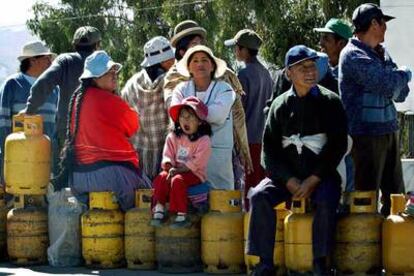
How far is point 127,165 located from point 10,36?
10505 centimetres

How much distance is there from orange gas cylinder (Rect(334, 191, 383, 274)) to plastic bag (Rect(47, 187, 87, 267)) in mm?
2435

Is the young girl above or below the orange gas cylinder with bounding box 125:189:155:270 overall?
above

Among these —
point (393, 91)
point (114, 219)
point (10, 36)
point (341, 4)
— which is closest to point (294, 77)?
point (393, 91)

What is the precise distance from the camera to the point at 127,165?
9508 millimetres

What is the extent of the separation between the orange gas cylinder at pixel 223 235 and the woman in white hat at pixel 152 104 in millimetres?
1273

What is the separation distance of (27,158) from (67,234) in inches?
32.1

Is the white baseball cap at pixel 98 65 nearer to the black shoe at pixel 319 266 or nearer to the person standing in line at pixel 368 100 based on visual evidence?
the person standing in line at pixel 368 100

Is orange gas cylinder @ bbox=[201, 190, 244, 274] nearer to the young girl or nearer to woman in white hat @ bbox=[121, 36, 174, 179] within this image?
the young girl

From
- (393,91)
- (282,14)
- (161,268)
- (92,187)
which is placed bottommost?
(161,268)

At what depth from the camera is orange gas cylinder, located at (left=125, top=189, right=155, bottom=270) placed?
9172 millimetres

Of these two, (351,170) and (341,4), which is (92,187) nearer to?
(351,170)

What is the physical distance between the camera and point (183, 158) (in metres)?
8.89

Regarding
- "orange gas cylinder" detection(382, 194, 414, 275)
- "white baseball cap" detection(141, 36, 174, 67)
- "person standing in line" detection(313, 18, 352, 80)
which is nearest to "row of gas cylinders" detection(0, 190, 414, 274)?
"orange gas cylinder" detection(382, 194, 414, 275)

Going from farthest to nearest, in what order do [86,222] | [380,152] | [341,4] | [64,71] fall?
[341,4], [64,71], [86,222], [380,152]
